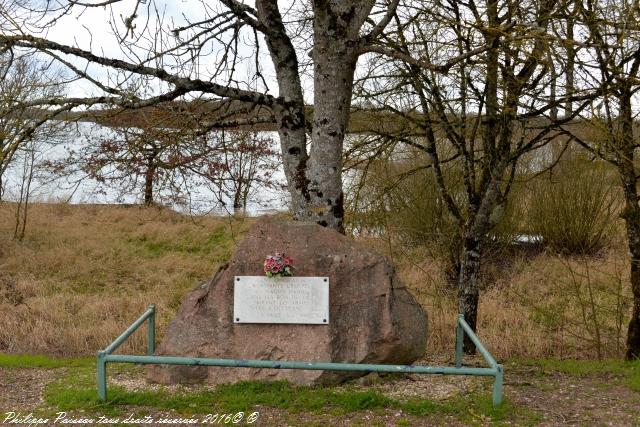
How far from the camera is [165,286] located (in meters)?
14.2

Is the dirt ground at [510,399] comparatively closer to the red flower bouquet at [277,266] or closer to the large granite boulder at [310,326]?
the large granite boulder at [310,326]

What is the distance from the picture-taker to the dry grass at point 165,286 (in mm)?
8688

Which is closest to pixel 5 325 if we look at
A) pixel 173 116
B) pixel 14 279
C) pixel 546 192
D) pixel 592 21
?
pixel 14 279

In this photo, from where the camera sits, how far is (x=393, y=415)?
470 centimetres

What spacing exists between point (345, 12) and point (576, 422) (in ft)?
13.4

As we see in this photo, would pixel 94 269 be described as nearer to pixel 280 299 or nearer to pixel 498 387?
pixel 280 299

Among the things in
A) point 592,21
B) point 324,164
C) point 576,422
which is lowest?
point 576,422

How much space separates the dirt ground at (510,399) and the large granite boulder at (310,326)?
0.37 m

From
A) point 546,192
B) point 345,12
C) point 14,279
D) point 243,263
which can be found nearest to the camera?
point 243,263

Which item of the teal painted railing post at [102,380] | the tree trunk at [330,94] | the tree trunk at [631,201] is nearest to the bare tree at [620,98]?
the tree trunk at [631,201]

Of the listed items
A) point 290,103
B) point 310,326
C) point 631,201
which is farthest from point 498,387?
point 290,103

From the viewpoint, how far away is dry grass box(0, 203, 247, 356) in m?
9.70

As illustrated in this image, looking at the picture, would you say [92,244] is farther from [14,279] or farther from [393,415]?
[393,415]

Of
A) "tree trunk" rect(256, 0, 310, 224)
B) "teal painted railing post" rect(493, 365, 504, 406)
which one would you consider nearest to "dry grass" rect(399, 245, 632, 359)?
"teal painted railing post" rect(493, 365, 504, 406)
